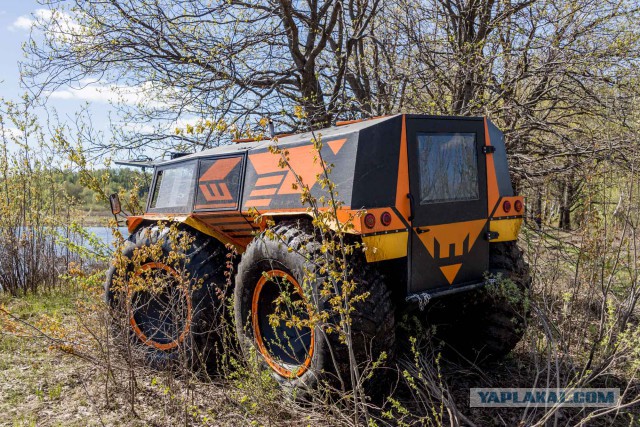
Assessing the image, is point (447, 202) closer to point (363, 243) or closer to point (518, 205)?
point (518, 205)

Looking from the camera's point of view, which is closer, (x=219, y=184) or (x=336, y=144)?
(x=336, y=144)

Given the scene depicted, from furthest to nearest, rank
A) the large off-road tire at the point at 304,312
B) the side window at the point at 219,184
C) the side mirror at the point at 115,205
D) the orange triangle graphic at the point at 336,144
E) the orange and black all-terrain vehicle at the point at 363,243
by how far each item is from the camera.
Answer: the side mirror at the point at 115,205
the side window at the point at 219,184
the orange triangle graphic at the point at 336,144
the orange and black all-terrain vehicle at the point at 363,243
the large off-road tire at the point at 304,312

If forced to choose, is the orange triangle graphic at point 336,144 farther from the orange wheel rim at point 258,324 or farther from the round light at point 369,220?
the orange wheel rim at point 258,324

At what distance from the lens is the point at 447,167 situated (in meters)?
3.56

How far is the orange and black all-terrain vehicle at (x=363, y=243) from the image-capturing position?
308cm

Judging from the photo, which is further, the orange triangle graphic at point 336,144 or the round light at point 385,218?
the orange triangle graphic at point 336,144

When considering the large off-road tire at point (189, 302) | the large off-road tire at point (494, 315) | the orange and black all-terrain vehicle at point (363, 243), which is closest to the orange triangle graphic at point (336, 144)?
the orange and black all-terrain vehicle at point (363, 243)

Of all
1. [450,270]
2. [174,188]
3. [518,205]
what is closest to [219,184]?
[174,188]

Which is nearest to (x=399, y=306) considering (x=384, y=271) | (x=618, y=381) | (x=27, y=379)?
(x=384, y=271)

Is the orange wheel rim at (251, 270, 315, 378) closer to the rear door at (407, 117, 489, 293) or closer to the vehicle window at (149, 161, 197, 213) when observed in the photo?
the rear door at (407, 117, 489, 293)

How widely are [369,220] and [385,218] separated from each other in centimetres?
14

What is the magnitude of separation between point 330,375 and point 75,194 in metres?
7.57

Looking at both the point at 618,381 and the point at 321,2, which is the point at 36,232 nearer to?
the point at 321,2

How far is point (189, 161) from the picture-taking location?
185 inches
